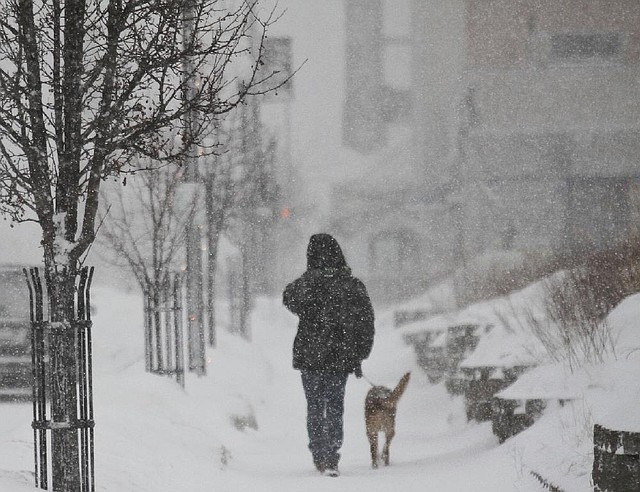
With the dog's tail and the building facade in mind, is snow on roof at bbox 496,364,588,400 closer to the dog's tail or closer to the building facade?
the dog's tail

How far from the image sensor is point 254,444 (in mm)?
10500

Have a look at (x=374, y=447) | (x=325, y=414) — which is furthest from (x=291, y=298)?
(x=374, y=447)

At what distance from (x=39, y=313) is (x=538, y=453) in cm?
342

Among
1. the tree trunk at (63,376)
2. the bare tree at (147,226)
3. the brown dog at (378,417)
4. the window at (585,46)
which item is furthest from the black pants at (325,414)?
the window at (585,46)

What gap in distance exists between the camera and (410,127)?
49781 millimetres

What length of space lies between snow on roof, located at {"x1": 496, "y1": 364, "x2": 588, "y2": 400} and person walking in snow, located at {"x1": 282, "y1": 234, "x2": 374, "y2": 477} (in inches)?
55.7

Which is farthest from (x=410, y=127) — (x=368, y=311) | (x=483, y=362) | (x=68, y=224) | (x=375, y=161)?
(x=68, y=224)

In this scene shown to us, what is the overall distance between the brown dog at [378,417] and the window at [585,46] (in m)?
31.4

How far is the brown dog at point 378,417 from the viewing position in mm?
8523

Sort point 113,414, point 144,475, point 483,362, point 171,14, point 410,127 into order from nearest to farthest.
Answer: point 171,14, point 144,475, point 113,414, point 483,362, point 410,127

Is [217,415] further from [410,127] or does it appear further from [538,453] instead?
[410,127]

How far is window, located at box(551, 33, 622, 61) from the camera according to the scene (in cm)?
3775

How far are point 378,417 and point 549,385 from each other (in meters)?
1.48

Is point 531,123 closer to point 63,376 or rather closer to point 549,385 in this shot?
point 549,385
